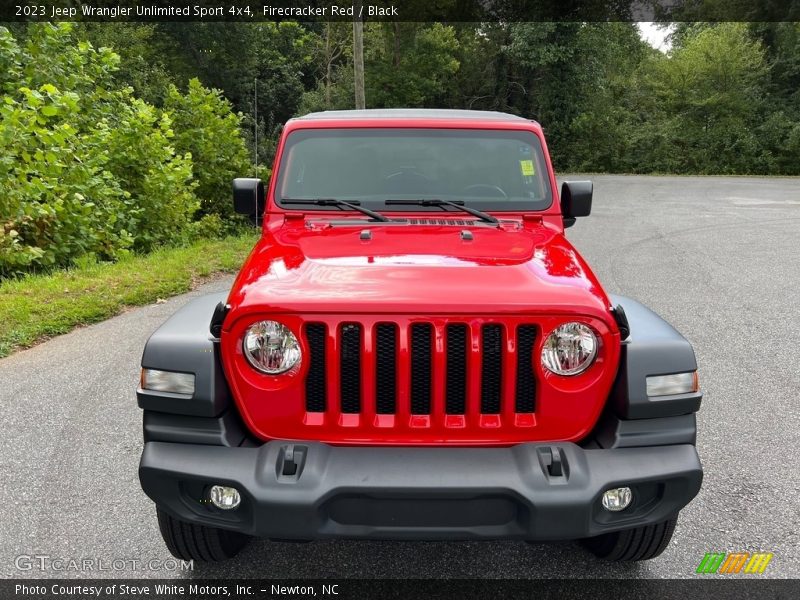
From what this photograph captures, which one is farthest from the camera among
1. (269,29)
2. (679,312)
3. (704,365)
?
(269,29)

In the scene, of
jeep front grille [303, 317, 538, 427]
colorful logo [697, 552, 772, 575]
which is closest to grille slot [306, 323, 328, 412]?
jeep front grille [303, 317, 538, 427]

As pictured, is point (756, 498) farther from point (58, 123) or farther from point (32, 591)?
point (58, 123)

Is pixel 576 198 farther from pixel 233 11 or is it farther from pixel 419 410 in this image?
pixel 233 11

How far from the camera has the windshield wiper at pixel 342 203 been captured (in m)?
3.54

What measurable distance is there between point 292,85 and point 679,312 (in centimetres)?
3515

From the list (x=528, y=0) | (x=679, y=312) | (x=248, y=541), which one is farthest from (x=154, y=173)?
(x=528, y=0)

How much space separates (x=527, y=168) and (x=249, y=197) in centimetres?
153

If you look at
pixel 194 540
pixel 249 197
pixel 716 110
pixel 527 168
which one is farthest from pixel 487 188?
pixel 716 110

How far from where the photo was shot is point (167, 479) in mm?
2406

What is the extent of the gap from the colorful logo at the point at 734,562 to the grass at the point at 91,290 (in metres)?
5.40

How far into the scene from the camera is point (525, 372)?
247 centimetres

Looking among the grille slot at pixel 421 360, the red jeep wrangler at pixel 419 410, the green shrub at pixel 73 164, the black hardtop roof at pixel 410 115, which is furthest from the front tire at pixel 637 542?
the green shrub at pixel 73 164

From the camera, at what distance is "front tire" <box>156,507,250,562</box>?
2.74m

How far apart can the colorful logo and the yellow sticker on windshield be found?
2.05m
